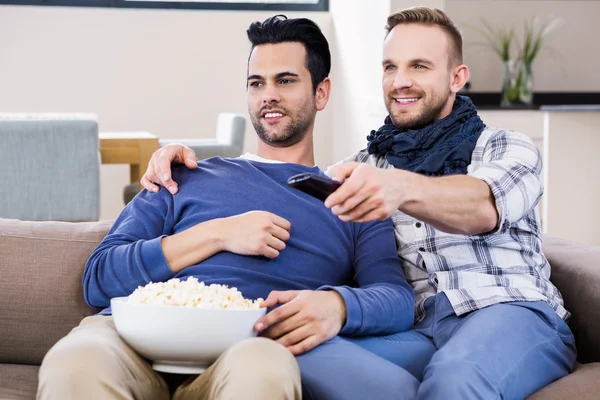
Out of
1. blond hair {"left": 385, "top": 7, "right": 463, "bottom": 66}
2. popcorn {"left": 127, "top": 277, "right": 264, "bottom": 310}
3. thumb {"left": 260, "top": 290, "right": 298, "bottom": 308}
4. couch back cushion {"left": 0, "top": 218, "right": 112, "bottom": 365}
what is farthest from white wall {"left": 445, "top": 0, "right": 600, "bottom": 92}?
popcorn {"left": 127, "top": 277, "right": 264, "bottom": 310}

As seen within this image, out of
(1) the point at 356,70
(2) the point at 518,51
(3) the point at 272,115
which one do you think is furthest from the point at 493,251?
(2) the point at 518,51

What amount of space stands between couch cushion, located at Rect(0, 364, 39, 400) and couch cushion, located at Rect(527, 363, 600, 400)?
1045mm

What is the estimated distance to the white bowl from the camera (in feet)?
5.03

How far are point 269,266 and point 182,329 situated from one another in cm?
44

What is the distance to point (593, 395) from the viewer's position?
167 centimetres

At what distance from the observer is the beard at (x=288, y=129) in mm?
2238

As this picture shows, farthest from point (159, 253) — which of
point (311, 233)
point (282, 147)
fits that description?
point (282, 147)

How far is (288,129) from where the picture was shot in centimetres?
223

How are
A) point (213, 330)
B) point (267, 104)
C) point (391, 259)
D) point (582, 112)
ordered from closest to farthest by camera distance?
point (213, 330) < point (391, 259) < point (267, 104) < point (582, 112)

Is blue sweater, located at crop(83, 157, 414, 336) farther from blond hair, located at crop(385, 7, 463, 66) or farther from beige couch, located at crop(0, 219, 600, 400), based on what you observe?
blond hair, located at crop(385, 7, 463, 66)

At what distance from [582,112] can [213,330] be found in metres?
3.43

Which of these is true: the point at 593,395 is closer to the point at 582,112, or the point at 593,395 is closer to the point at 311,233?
the point at 311,233

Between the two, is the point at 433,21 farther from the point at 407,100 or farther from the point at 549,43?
the point at 549,43

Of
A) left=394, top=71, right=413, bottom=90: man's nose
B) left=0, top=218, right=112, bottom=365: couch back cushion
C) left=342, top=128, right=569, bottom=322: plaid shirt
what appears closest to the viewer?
left=342, top=128, right=569, bottom=322: plaid shirt
